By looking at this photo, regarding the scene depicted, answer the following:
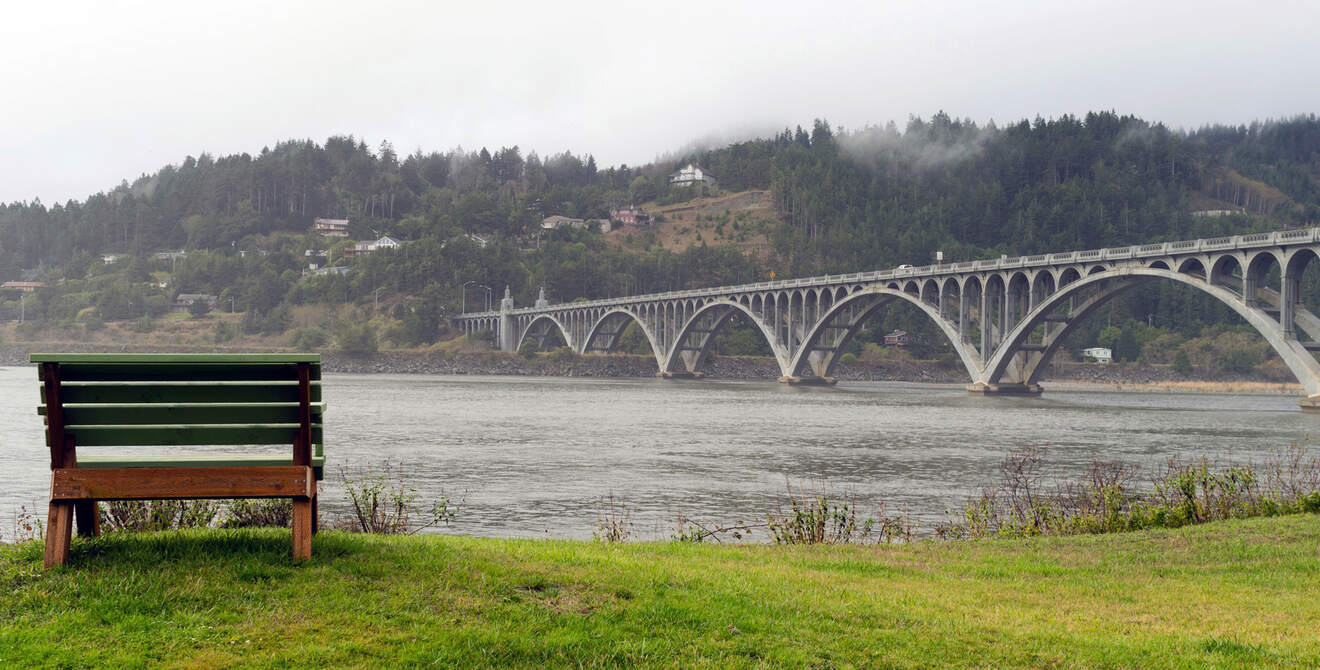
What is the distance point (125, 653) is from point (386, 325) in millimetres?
135492

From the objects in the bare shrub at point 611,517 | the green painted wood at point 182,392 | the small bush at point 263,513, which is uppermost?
the green painted wood at point 182,392

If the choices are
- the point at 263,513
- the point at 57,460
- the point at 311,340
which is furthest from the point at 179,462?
the point at 311,340

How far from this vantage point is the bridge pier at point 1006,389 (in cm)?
7300

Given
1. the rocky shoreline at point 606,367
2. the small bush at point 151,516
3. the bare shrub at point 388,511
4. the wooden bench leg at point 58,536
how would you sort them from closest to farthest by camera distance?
the wooden bench leg at point 58,536
the small bush at point 151,516
the bare shrub at point 388,511
the rocky shoreline at point 606,367

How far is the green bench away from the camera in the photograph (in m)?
6.17

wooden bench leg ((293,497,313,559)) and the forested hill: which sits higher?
the forested hill

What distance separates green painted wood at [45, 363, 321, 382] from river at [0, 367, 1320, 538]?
7079 mm

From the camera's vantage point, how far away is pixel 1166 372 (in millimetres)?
110188

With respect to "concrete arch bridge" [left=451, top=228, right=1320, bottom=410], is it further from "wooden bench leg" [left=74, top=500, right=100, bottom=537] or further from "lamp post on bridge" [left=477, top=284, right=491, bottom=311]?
"wooden bench leg" [left=74, top=500, right=100, bottom=537]

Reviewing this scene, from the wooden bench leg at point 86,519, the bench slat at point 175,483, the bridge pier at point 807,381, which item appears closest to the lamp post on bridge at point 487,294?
the bridge pier at point 807,381

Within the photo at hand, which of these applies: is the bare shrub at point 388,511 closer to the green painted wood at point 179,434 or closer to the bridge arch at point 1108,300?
the green painted wood at point 179,434

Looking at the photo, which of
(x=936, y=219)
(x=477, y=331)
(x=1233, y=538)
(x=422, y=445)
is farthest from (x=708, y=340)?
(x=1233, y=538)

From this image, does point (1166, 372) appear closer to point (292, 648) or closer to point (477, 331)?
point (477, 331)

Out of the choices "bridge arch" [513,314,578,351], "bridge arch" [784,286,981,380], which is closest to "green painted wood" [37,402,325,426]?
"bridge arch" [784,286,981,380]
